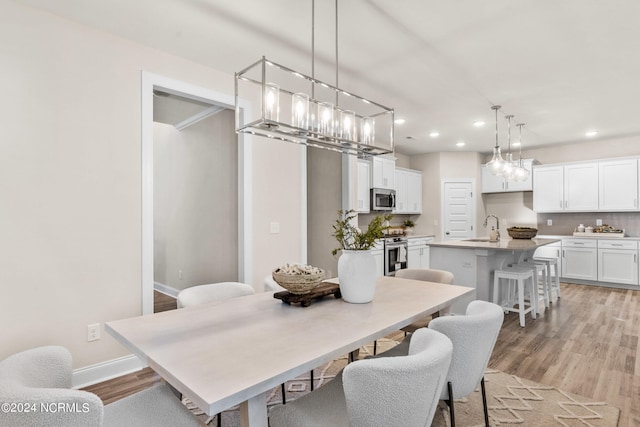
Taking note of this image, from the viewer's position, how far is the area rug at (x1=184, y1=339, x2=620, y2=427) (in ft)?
6.73

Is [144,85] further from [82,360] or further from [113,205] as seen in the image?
[82,360]

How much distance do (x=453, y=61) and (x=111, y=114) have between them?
2.90 meters

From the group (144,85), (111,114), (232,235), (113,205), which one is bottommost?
(232,235)

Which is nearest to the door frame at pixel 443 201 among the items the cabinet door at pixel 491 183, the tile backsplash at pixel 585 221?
the cabinet door at pixel 491 183

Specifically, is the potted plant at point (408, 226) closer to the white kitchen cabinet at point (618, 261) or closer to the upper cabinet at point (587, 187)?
the upper cabinet at point (587, 187)

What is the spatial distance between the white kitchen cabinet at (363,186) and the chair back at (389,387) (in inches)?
178

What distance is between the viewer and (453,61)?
307 cm

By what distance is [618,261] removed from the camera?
567cm

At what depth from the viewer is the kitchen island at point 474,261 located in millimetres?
4078

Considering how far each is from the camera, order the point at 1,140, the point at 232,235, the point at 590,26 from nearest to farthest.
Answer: the point at 1,140 → the point at 590,26 → the point at 232,235

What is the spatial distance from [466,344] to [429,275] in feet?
3.96

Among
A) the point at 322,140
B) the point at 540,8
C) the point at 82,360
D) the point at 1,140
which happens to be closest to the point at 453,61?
the point at 540,8

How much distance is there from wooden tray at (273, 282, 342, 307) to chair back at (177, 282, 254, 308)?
1.31ft

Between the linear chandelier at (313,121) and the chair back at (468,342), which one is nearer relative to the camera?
the chair back at (468,342)
